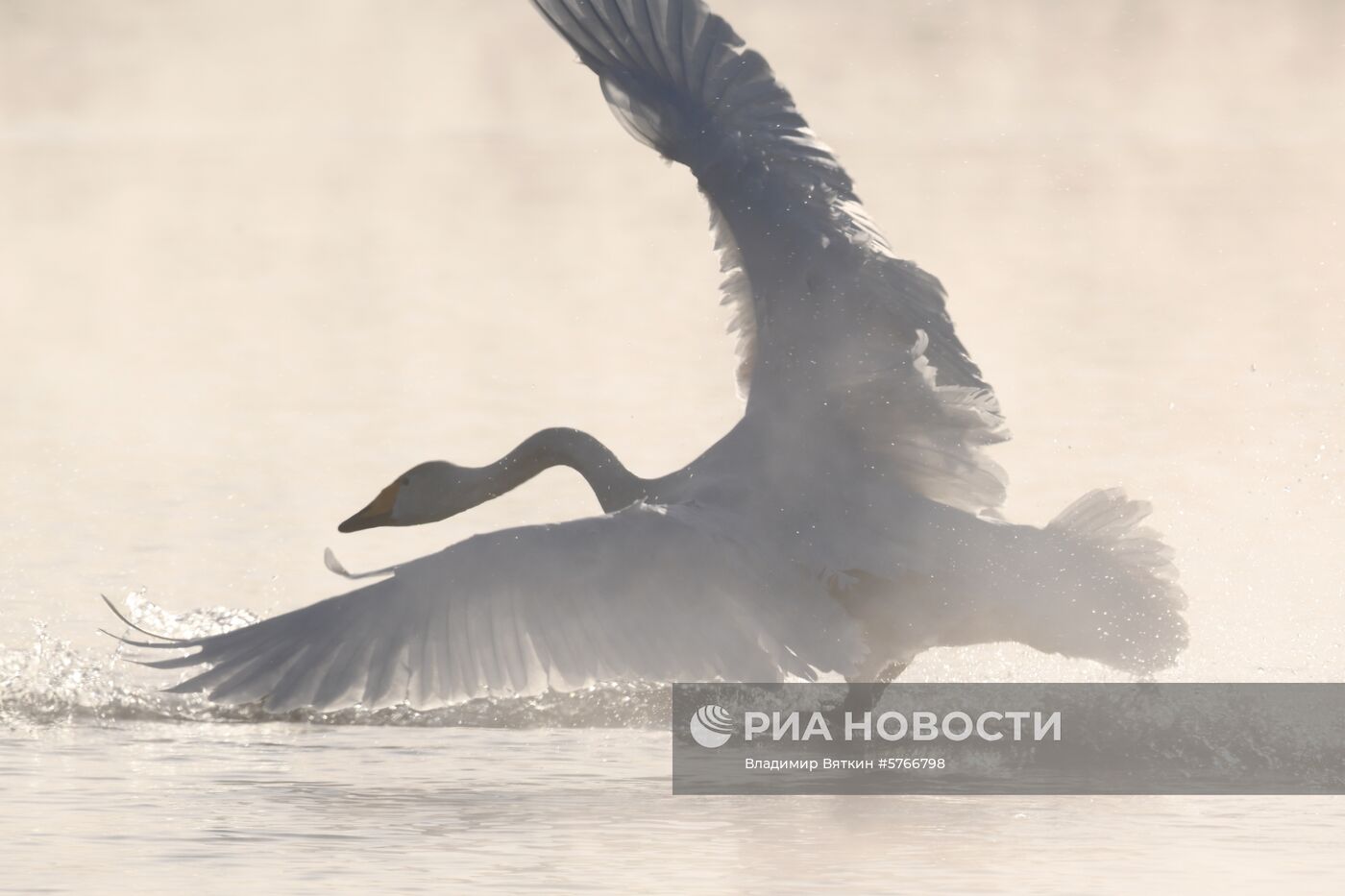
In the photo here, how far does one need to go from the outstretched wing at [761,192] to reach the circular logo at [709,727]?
122 centimetres

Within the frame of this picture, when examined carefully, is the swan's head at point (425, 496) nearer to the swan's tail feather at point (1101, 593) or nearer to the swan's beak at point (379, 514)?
the swan's beak at point (379, 514)

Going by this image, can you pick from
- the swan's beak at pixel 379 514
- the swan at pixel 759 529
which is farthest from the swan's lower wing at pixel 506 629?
the swan's beak at pixel 379 514

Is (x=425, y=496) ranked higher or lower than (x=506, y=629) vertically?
higher

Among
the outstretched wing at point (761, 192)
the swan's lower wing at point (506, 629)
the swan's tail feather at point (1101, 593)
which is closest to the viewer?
the swan's lower wing at point (506, 629)

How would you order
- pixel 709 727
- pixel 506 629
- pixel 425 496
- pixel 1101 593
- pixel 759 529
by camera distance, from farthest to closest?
pixel 425 496 → pixel 709 727 → pixel 1101 593 → pixel 759 529 → pixel 506 629

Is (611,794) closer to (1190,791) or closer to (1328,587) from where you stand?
(1190,791)

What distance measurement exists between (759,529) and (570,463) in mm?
1414

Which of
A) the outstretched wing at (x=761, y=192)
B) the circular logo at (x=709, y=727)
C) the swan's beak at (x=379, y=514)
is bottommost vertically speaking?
the circular logo at (x=709, y=727)

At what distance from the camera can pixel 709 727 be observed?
1073cm

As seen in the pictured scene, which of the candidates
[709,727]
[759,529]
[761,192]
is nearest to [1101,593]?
[759,529]

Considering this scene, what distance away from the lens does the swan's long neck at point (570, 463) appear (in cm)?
1090

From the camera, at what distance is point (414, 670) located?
9.09 metres

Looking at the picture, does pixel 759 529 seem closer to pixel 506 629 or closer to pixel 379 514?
pixel 506 629

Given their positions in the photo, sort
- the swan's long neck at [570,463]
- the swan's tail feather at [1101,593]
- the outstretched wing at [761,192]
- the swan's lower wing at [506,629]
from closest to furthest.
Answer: the swan's lower wing at [506,629], the swan's tail feather at [1101,593], the outstretched wing at [761,192], the swan's long neck at [570,463]
